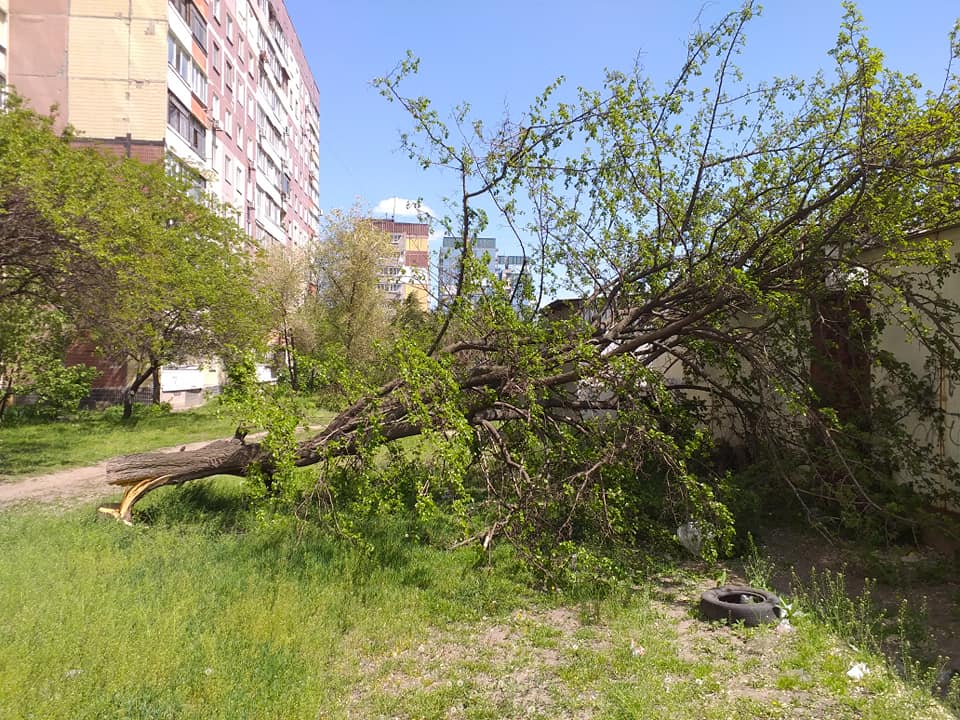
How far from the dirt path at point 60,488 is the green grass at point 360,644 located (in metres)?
3.56

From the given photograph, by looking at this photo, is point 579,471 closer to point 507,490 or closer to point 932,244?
point 507,490

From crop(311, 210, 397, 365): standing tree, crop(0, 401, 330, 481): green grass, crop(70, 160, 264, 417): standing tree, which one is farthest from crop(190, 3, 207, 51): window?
crop(0, 401, 330, 481): green grass

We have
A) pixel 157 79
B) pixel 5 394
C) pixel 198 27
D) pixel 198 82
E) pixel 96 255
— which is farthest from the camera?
pixel 198 82

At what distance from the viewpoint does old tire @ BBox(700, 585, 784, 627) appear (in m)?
5.56

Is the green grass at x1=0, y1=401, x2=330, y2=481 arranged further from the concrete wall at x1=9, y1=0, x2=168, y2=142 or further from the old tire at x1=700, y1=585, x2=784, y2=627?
the concrete wall at x1=9, y1=0, x2=168, y2=142

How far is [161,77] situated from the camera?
24969 millimetres

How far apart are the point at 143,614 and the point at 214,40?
30818mm

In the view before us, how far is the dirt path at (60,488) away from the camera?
10789 mm

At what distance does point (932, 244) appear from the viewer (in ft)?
21.8

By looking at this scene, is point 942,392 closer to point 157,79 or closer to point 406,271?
point 406,271

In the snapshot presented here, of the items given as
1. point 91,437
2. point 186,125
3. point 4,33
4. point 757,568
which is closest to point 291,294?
point 186,125

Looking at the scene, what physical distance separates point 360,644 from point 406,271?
6.24 m

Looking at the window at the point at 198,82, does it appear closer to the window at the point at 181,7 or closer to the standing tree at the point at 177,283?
the window at the point at 181,7

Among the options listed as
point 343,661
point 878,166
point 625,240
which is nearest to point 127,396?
point 625,240
